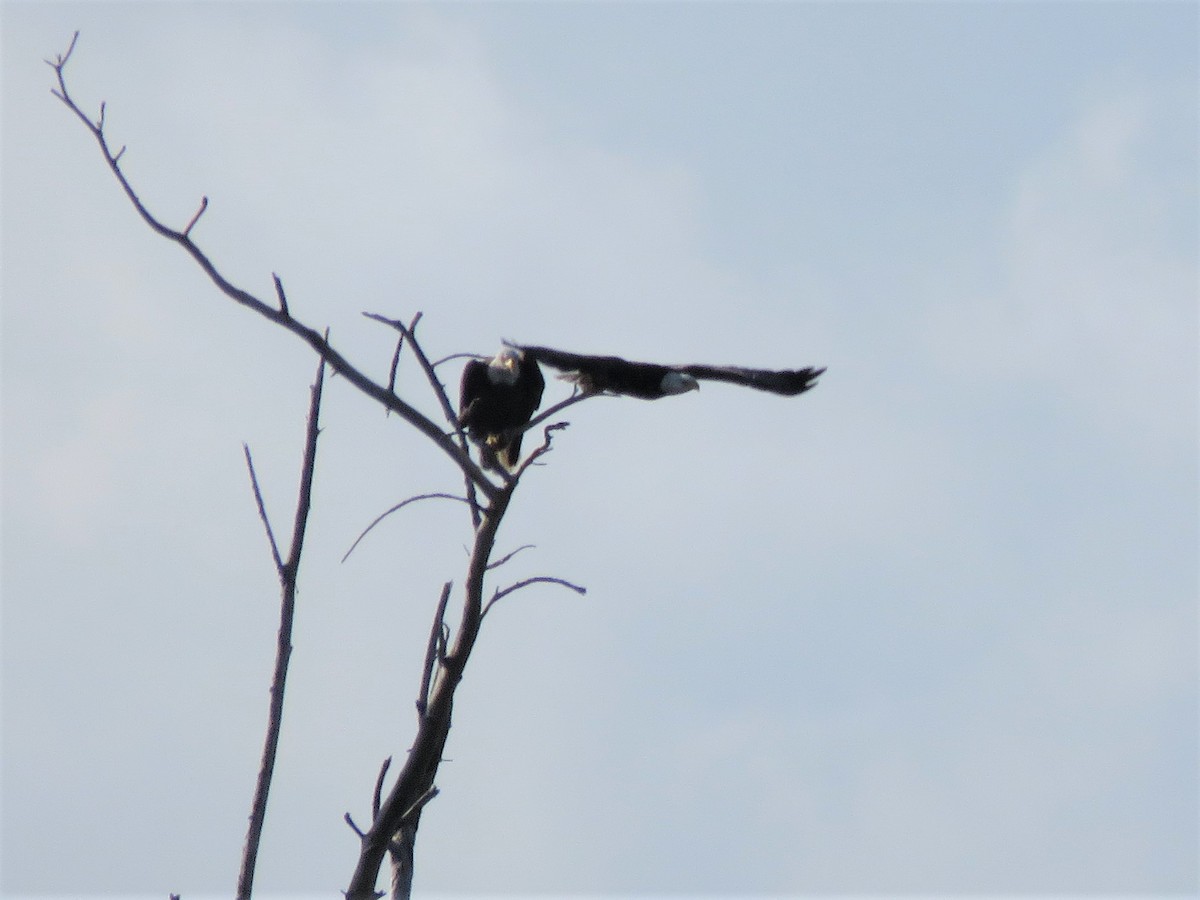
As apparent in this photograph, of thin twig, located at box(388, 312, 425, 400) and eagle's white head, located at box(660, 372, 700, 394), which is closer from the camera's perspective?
thin twig, located at box(388, 312, 425, 400)

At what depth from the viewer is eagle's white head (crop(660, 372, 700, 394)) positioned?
652cm

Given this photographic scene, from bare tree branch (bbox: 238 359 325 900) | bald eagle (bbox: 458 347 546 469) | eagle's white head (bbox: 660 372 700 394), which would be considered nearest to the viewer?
bare tree branch (bbox: 238 359 325 900)

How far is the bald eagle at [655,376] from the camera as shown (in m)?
6.53

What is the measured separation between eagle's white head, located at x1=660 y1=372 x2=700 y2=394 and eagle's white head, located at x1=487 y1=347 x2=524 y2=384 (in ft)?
4.13

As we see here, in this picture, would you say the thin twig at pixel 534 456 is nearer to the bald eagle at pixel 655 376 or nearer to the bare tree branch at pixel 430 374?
the bare tree branch at pixel 430 374

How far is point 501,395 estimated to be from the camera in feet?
24.9

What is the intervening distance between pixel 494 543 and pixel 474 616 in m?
0.22

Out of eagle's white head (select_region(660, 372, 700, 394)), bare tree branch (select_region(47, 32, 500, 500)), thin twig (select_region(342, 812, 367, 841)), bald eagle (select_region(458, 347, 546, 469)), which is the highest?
bald eagle (select_region(458, 347, 546, 469))

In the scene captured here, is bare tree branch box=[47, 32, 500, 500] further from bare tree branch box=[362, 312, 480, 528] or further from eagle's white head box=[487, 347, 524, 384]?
eagle's white head box=[487, 347, 524, 384]

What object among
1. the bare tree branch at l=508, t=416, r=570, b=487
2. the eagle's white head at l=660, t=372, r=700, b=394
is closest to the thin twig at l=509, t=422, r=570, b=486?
the bare tree branch at l=508, t=416, r=570, b=487

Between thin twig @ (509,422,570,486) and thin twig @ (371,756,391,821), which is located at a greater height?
thin twig @ (509,422,570,486)

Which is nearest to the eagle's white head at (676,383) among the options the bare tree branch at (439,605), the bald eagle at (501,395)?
the bald eagle at (501,395)

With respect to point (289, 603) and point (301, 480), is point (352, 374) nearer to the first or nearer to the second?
point (301, 480)

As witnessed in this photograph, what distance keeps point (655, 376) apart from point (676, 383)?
11 centimetres
